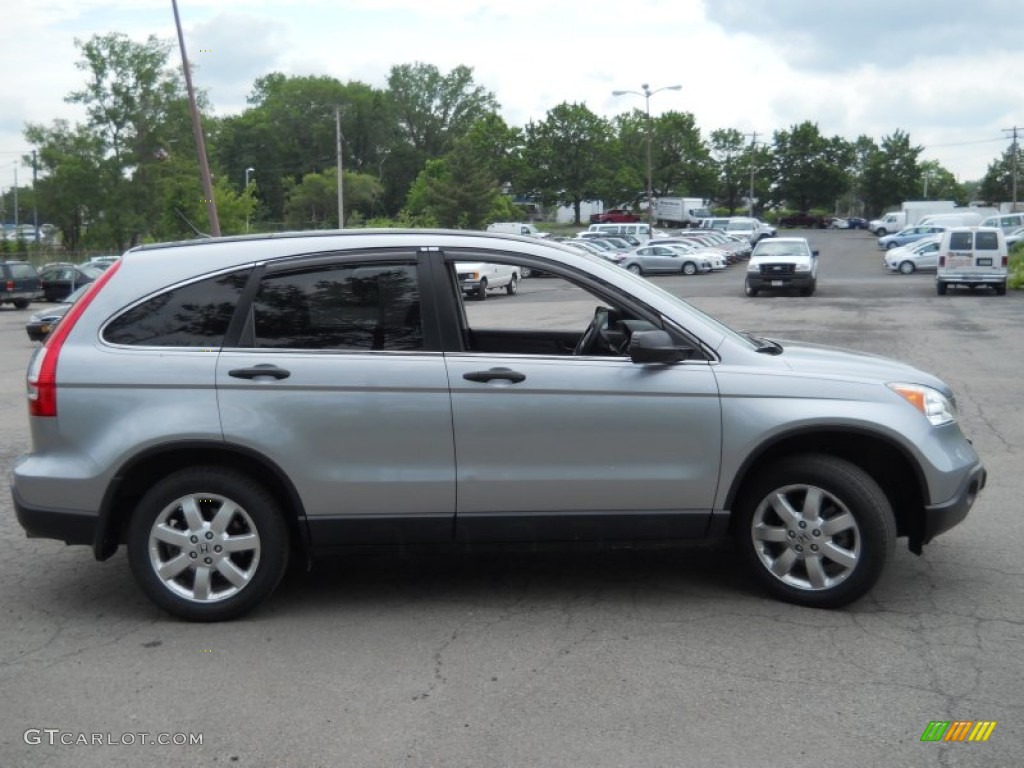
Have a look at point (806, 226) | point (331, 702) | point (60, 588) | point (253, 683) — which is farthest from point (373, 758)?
point (806, 226)

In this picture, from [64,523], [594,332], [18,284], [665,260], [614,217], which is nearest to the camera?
[64,523]

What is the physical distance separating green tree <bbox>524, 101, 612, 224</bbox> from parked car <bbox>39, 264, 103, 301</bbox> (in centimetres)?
6947

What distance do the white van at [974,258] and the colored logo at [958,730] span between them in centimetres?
2806

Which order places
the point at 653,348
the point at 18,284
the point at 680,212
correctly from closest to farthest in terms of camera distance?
the point at 653,348 → the point at 18,284 → the point at 680,212

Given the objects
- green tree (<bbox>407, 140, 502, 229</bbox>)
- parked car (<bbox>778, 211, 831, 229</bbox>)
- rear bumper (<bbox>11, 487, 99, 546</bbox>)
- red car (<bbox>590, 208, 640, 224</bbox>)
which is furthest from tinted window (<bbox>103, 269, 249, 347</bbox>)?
parked car (<bbox>778, 211, 831, 229</bbox>)

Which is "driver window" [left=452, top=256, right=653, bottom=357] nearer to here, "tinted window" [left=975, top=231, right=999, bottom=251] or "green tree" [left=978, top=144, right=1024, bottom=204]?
"tinted window" [left=975, top=231, right=999, bottom=251]

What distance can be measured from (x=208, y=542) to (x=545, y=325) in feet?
8.72

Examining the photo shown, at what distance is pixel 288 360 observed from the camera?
500 centimetres

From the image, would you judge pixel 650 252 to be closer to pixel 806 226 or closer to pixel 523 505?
pixel 523 505

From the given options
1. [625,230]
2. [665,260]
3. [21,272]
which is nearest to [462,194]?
[625,230]

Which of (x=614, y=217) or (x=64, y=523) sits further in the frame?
(x=614, y=217)

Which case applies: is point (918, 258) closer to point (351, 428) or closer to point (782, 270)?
point (782, 270)

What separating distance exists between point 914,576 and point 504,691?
2.57 metres

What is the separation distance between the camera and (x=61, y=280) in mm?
38562
